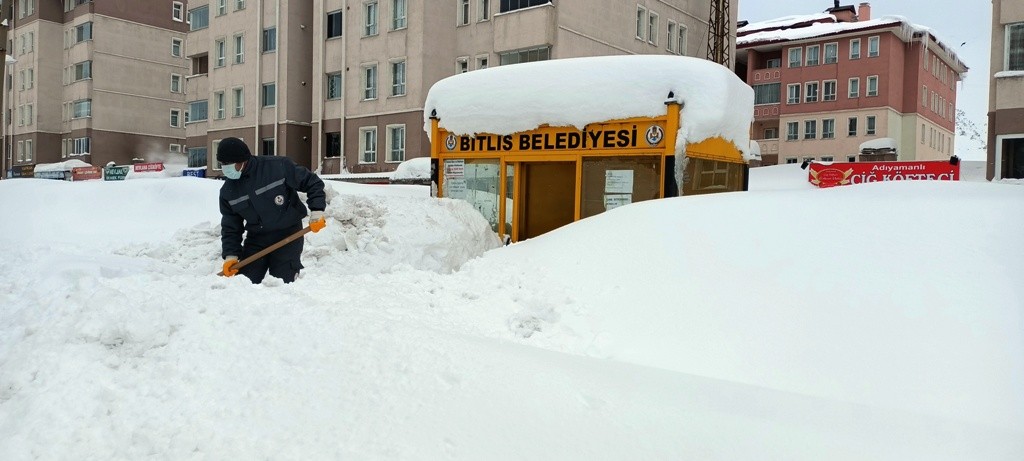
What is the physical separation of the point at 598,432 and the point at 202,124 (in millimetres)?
35831

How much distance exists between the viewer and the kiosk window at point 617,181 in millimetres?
8484

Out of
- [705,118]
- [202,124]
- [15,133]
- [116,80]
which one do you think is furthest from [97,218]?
[15,133]

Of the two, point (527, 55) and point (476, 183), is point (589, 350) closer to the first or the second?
point (476, 183)

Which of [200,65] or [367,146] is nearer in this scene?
[367,146]

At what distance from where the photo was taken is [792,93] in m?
41.7

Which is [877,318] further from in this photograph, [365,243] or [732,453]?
[365,243]

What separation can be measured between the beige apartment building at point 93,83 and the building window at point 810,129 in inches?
1522

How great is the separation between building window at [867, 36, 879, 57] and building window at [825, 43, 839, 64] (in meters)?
1.70

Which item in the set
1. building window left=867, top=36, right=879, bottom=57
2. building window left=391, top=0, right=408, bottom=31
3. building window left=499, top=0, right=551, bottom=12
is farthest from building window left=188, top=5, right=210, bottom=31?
building window left=867, top=36, right=879, bottom=57

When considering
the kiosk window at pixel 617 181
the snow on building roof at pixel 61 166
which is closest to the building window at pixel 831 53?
the kiosk window at pixel 617 181

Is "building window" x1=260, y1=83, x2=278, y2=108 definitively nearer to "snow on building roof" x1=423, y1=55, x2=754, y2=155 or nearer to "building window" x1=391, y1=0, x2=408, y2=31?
"building window" x1=391, y1=0, x2=408, y2=31


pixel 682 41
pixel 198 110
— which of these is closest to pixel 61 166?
A: pixel 198 110

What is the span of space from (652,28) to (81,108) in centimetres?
3420

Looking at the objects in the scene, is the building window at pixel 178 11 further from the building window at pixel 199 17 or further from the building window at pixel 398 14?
the building window at pixel 398 14
